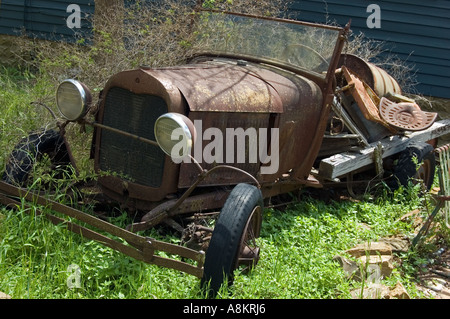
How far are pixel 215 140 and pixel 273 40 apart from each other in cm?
151

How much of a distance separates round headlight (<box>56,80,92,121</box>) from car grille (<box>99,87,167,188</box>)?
178mm

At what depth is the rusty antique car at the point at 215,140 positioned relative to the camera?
3361 mm

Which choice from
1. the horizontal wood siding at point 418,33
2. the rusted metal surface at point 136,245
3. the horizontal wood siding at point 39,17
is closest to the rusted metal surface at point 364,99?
the rusted metal surface at point 136,245

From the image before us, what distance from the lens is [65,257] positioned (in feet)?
11.5

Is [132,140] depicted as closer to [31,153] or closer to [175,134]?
[175,134]

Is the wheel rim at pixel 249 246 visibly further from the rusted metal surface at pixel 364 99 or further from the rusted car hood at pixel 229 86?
the rusted metal surface at pixel 364 99

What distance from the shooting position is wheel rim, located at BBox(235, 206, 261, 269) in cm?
340

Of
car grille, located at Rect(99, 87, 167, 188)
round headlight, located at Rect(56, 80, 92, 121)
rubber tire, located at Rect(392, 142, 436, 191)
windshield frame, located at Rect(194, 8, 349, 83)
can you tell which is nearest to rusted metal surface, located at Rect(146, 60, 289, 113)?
car grille, located at Rect(99, 87, 167, 188)

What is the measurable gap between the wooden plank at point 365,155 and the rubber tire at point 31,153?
236 centimetres

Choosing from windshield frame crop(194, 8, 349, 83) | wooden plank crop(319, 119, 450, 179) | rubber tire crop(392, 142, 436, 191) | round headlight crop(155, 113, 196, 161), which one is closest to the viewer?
round headlight crop(155, 113, 196, 161)

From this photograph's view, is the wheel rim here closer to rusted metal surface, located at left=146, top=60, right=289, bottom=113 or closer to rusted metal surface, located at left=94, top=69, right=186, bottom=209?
rusted metal surface, located at left=94, top=69, right=186, bottom=209

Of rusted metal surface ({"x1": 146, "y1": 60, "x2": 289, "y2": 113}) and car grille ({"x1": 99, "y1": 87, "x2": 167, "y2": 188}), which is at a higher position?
rusted metal surface ({"x1": 146, "y1": 60, "x2": 289, "y2": 113})

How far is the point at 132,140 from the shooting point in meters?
3.94

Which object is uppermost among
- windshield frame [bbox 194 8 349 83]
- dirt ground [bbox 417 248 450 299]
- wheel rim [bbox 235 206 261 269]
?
windshield frame [bbox 194 8 349 83]
